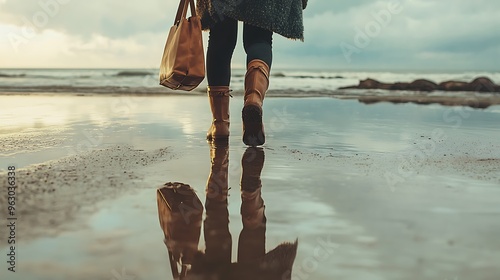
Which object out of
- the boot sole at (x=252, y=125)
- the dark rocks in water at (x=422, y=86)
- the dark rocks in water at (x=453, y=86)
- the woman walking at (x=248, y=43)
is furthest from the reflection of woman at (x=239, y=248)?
the dark rocks in water at (x=453, y=86)

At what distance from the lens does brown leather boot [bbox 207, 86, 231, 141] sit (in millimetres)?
2998

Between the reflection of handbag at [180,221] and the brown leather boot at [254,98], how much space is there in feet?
2.61

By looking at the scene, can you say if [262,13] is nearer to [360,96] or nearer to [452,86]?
[360,96]

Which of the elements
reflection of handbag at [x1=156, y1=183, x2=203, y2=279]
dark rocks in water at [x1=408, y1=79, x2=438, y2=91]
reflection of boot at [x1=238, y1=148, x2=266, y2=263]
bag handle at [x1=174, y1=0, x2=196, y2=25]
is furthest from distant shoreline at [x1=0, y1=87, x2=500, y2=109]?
reflection of handbag at [x1=156, y1=183, x2=203, y2=279]

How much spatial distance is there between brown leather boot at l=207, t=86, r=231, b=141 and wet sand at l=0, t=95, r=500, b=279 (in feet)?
0.38

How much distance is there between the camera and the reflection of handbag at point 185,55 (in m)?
2.55

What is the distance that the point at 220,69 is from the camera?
3004 mm

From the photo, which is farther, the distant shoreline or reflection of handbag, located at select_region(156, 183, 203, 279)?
the distant shoreline

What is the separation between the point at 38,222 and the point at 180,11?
5.18 feet

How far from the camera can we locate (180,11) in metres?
2.73

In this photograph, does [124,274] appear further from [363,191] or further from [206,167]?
[206,167]

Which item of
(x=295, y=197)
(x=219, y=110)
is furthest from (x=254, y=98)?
(x=295, y=197)

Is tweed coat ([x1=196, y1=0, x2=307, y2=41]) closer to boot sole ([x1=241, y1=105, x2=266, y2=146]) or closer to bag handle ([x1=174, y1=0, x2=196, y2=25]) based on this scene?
bag handle ([x1=174, y1=0, x2=196, y2=25])

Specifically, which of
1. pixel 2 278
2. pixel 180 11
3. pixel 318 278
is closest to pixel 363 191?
pixel 318 278
